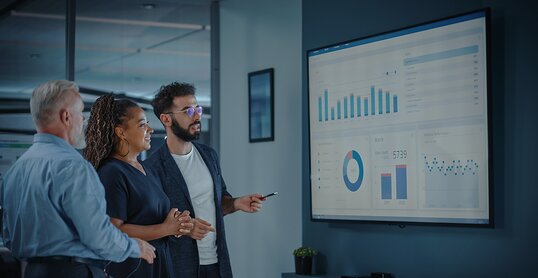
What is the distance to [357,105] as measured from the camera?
447 centimetres

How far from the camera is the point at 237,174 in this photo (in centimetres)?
573

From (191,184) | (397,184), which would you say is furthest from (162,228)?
(397,184)

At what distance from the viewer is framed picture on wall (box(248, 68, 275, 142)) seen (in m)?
5.41

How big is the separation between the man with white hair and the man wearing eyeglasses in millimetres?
1059

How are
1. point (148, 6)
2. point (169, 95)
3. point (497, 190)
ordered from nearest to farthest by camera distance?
point (497, 190) → point (169, 95) → point (148, 6)

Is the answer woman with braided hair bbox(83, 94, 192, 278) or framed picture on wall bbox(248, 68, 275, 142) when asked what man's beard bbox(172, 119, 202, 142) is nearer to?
woman with braided hair bbox(83, 94, 192, 278)

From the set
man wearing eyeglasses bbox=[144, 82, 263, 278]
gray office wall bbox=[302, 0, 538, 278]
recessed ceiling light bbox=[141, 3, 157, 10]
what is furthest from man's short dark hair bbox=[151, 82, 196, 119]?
recessed ceiling light bbox=[141, 3, 157, 10]

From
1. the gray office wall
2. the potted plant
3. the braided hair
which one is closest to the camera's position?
the braided hair

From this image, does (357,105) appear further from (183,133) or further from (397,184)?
(183,133)

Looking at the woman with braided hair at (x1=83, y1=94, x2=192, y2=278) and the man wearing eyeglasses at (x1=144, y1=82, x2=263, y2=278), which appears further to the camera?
the man wearing eyeglasses at (x1=144, y1=82, x2=263, y2=278)

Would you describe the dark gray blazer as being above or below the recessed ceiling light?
below

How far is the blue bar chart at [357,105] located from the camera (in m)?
4.27

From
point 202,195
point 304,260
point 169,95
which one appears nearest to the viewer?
point 202,195

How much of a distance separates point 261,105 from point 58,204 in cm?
290
